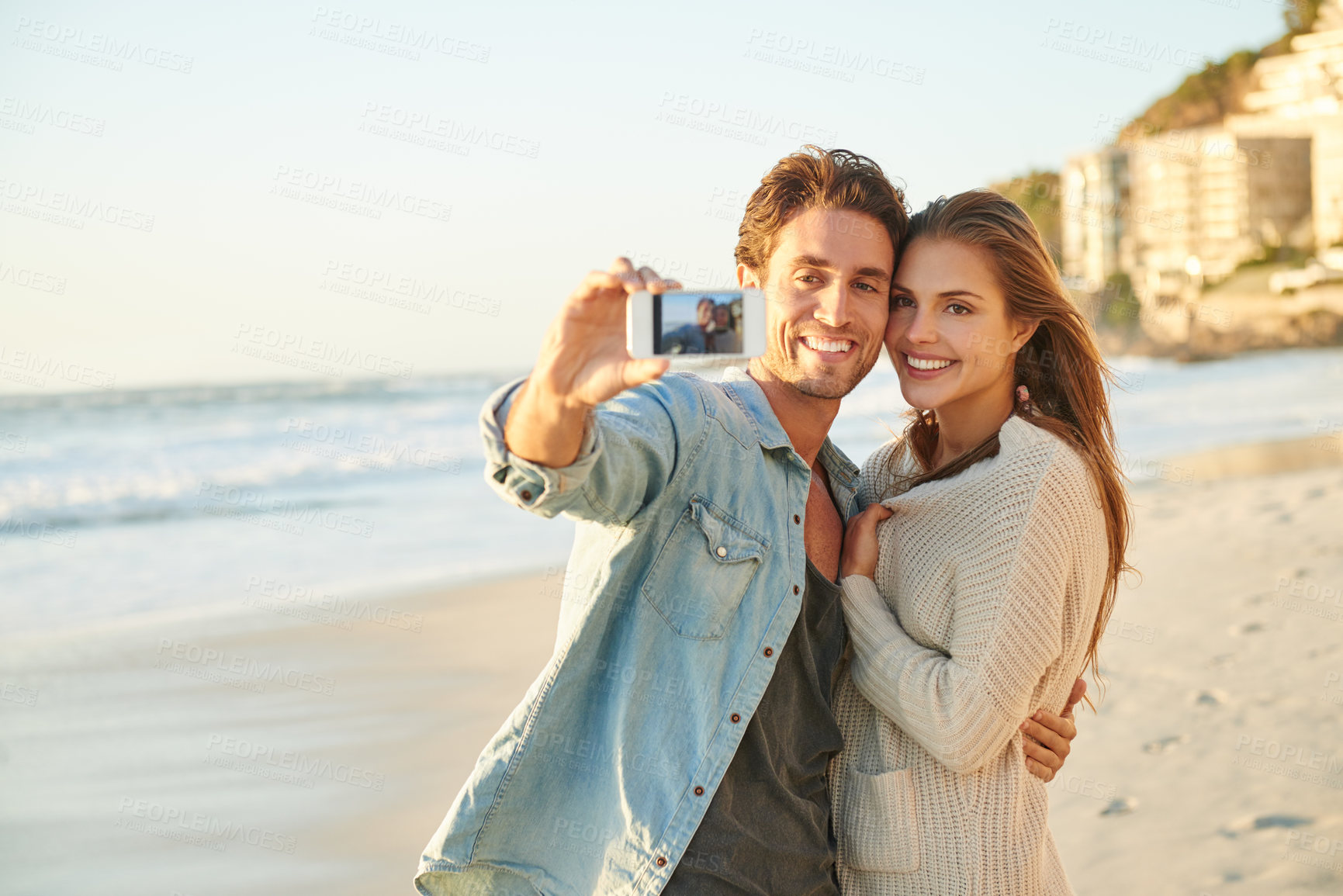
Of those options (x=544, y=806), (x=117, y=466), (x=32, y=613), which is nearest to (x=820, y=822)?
(x=544, y=806)

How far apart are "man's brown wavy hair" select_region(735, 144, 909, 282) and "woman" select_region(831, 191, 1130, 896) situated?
0.45 feet

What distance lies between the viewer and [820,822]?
268cm

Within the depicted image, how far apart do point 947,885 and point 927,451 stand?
133cm

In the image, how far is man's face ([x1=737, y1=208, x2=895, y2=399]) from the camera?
2.93 m

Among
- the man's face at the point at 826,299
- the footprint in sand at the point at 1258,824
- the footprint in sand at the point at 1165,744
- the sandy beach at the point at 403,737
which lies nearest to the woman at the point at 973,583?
the man's face at the point at 826,299

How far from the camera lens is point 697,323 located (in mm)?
1879

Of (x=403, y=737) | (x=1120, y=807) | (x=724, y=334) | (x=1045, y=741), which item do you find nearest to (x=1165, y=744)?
(x=1120, y=807)

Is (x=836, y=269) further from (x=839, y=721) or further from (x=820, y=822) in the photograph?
(x=820, y=822)

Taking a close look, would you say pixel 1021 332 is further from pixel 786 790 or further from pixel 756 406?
pixel 786 790

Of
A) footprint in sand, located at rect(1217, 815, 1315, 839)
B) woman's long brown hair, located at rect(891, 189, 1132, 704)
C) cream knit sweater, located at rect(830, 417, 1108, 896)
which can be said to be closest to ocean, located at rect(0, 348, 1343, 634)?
woman's long brown hair, located at rect(891, 189, 1132, 704)

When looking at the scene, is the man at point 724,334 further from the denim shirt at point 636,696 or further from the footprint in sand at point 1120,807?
the footprint in sand at point 1120,807

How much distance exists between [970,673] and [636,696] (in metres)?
0.81

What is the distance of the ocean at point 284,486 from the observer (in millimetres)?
8648

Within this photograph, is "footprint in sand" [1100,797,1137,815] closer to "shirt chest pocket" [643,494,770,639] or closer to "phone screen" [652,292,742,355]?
"shirt chest pocket" [643,494,770,639]
